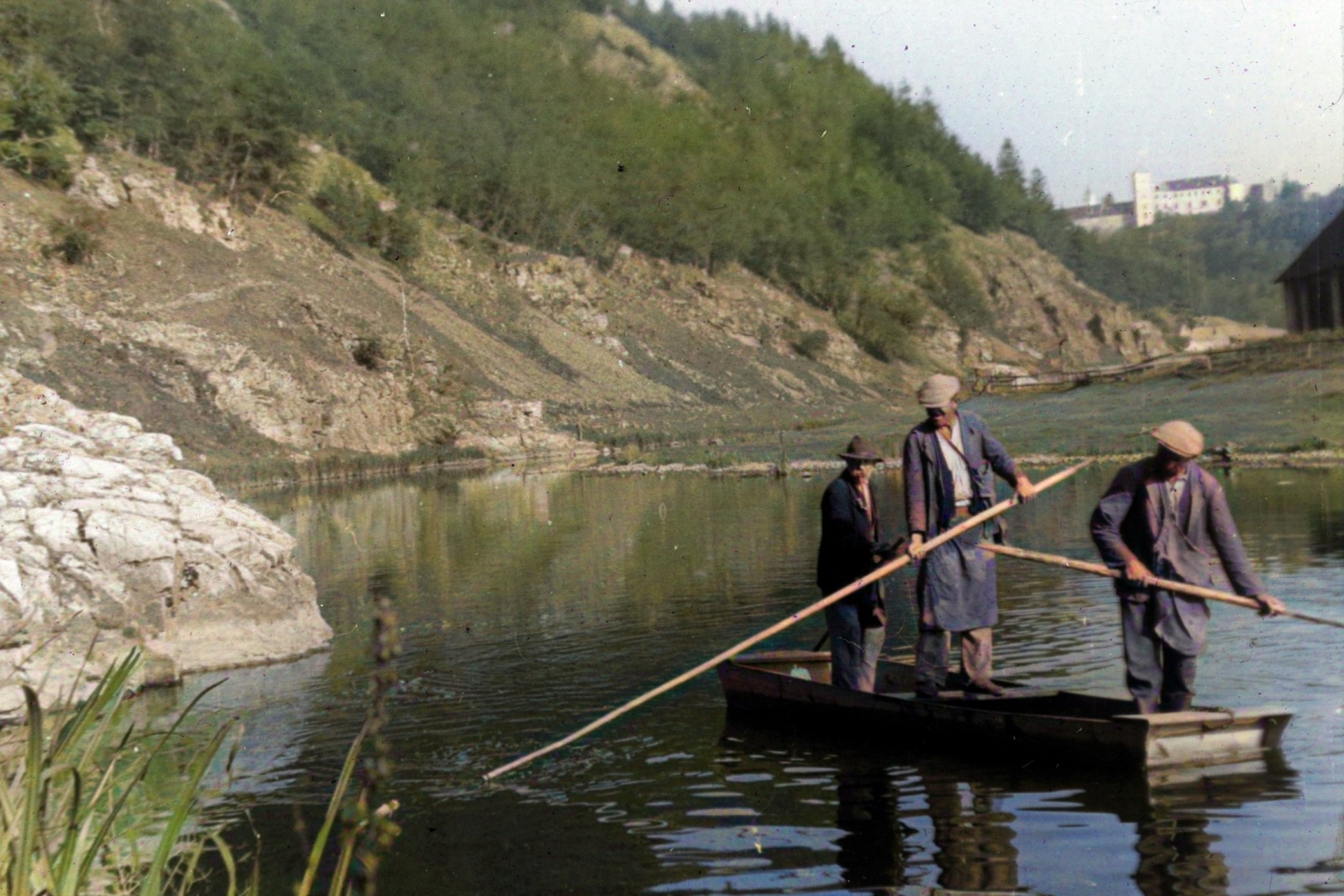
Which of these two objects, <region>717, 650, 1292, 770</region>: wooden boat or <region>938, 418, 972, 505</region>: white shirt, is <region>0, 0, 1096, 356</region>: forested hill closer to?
<region>717, 650, 1292, 770</region>: wooden boat

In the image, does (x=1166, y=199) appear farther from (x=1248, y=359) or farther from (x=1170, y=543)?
(x=1170, y=543)

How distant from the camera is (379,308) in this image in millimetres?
63344

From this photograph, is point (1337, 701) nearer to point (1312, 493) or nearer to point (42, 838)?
point (42, 838)

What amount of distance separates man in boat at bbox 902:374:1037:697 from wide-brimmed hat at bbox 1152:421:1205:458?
146 cm

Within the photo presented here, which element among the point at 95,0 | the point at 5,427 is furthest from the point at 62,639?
the point at 95,0

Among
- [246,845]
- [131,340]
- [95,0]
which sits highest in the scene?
A: [95,0]

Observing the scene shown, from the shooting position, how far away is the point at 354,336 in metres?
59.0

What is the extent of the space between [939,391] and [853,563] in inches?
61.6

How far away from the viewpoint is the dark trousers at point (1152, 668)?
9.97 meters

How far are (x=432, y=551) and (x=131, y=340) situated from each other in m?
28.3

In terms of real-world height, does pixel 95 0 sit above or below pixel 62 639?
above

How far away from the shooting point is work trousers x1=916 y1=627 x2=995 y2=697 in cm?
1128

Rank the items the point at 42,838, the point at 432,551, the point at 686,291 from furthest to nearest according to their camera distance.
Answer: the point at 686,291, the point at 432,551, the point at 42,838

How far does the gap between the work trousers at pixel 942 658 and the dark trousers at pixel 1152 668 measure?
1340 millimetres
